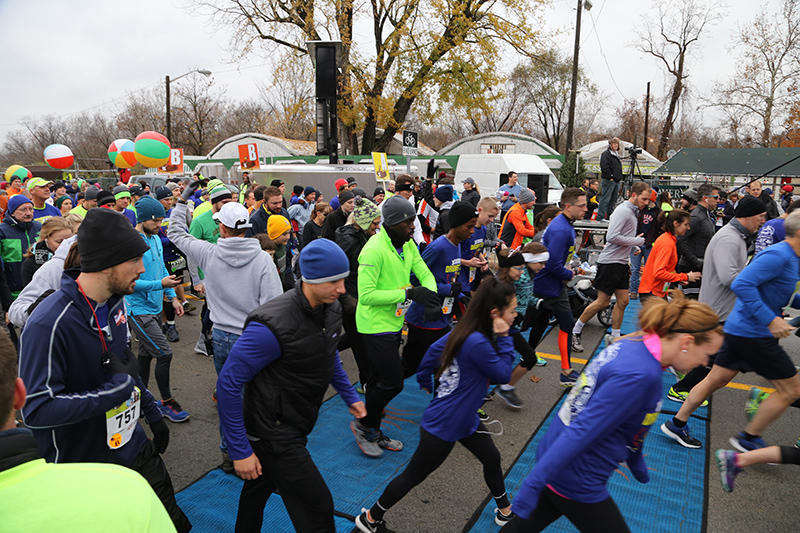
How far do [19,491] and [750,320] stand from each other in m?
4.41

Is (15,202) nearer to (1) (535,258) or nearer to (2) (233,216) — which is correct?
(2) (233,216)

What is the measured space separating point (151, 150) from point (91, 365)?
1692 centimetres

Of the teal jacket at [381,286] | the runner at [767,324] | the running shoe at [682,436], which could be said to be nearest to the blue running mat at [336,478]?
the teal jacket at [381,286]

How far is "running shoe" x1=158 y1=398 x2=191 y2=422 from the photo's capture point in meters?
4.80

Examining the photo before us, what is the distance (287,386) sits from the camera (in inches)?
97.7

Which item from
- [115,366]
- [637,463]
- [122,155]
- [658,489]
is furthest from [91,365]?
[122,155]

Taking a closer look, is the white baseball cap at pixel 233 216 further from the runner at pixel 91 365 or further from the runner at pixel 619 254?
the runner at pixel 619 254

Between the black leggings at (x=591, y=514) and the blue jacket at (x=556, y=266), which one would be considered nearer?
the black leggings at (x=591, y=514)

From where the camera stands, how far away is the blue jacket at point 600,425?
7.00 ft

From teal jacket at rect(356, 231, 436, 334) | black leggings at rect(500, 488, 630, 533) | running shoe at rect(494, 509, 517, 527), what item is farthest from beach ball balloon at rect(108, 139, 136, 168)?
black leggings at rect(500, 488, 630, 533)

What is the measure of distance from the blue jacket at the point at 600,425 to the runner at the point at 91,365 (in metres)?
1.81

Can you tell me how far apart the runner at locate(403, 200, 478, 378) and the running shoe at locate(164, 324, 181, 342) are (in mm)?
4101

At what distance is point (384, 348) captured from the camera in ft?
13.1

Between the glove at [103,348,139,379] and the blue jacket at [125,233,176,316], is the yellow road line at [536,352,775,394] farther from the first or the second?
the glove at [103,348,139,379]
